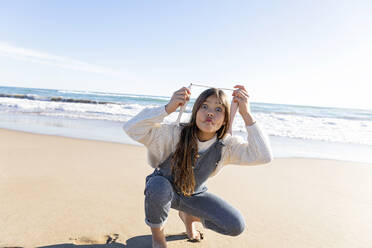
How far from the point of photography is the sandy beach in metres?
1.92

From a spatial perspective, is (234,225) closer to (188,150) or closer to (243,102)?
(188,150)

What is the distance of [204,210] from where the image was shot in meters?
1.74

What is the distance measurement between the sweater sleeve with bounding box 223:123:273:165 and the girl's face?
0.17 metres

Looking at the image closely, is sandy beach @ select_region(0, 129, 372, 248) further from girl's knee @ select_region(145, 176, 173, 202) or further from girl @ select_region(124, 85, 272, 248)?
girl's knee @ select_region(145, 176, 173, 202)

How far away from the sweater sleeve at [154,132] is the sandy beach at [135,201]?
650mm

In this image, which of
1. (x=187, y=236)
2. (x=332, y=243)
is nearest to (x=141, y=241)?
(x=187, y=236)

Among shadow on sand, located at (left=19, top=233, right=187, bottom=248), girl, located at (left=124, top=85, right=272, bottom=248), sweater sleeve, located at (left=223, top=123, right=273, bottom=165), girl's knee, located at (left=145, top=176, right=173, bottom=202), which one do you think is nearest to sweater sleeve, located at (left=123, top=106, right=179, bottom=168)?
girl, located at (left=124, top=85, right=272, bottom=248)

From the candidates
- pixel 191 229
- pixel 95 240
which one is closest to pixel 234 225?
pixel 191 229

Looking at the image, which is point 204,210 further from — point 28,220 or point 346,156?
point 346,156

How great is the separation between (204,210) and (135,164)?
225cm

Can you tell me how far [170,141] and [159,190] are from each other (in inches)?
13.4

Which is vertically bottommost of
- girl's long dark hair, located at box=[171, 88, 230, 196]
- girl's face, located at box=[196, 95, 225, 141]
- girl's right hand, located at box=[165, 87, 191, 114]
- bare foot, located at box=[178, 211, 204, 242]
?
bare foot, located at box=[178, 211, 204, 242]

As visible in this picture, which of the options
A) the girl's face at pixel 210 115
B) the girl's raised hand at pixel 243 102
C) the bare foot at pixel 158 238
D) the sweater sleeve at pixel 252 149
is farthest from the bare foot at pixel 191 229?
the girl's raised hand at pixel 243 102

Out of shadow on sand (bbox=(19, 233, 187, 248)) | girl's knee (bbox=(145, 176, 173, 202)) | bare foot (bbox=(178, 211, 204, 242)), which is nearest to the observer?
girl's knee (bbox=(145, 176, 173, 202))
